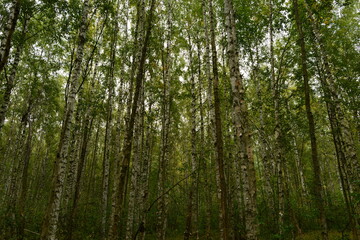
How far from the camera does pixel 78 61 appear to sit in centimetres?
816

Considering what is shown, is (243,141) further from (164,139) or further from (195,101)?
(195,101)

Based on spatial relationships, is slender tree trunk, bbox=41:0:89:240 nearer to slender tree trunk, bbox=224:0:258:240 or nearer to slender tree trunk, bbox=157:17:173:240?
slender tree trunk, bbox=157:17:173:240

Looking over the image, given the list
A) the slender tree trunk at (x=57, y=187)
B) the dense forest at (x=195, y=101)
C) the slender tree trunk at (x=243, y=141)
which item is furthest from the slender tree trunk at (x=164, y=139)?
the slender tree trunk at (x=57, y=187)

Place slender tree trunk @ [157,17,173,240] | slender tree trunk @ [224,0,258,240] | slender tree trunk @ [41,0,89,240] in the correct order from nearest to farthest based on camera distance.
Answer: slender tree trunk @ [224,0,258,240] → slender tree trunk @ [41,0,89,240] → slender tree trunk @ [157,17,173,240]

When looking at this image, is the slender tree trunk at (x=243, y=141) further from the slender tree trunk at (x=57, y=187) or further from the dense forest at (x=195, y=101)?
the slender tree trunk at (x=57, y=187)

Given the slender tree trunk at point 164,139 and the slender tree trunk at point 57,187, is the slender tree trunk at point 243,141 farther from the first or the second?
the slender tree trunk at point 57,187

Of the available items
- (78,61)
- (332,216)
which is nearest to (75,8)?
(78,61)

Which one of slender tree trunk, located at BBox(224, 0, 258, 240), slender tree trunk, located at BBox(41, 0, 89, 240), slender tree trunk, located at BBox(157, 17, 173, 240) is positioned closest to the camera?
slender tree trunk, located at BBox(224, 0, 258, 240)

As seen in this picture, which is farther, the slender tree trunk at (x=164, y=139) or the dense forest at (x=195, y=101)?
the slender tree trunk at (x=164, y=139)

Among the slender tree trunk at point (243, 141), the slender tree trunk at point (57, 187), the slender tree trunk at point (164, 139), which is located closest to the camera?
the slender tree trunk at point (243, 141)

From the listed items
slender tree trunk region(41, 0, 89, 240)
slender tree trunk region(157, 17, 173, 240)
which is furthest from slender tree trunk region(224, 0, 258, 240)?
slender tree trunk region(41, 0, 89, 240)

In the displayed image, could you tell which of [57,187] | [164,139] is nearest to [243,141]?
[164,139]

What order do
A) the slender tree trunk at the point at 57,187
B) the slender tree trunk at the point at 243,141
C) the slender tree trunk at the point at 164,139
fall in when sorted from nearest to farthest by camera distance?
1. the slender tree trunk at the point at 243,141
2. the slender tree trunk at the point at 57,187
3. the slender tree trunk at the point at 164,139

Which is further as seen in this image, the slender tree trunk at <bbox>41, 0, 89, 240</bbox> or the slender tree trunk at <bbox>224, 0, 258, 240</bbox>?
the slender tree trunk at <bbox>41, 0, 89, 240</bbox>
